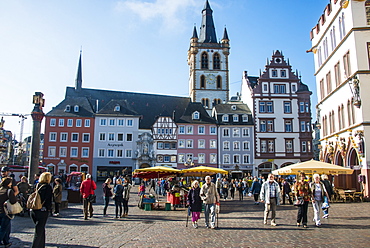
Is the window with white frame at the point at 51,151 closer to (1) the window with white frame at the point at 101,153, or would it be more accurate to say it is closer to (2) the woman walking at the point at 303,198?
(1) the window with white frame at the point at 101,153

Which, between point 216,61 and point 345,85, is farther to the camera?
point 216,61

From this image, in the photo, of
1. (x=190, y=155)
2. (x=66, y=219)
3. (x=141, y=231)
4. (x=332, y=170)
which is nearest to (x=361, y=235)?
(x=141, y=231)

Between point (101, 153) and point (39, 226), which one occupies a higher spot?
point (101, 153)

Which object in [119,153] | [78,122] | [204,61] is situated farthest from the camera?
[204,61]

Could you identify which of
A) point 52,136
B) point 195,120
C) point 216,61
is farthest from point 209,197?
point 216,61

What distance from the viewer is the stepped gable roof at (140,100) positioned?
59594mm

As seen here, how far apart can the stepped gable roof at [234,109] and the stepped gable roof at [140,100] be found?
833cm

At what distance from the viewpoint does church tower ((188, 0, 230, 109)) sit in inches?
2648

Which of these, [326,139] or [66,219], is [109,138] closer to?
[326,139]

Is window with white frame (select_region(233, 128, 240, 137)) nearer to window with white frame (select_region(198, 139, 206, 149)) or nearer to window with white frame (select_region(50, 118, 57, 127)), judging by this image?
window with white frame (select_region(198, 139, 206, 149))

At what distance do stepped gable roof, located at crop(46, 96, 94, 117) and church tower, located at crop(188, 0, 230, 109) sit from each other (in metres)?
21.1

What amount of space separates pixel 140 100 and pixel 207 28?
2260cm

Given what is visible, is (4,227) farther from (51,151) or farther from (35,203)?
(51,151)

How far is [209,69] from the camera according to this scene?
69.0 meters
